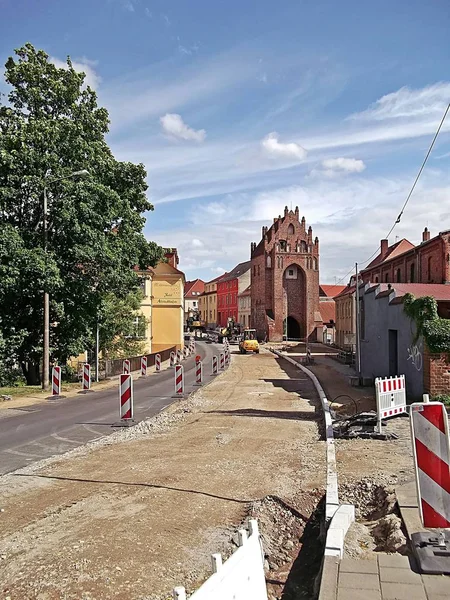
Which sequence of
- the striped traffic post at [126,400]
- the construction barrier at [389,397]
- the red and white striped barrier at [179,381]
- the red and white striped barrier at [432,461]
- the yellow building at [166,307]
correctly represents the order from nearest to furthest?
the red and white striped barrier at [432,461]
the construction barrier at [389,397]
the striped traffic post at [126,400]
the red and white striped barrier at [179,381]
the yellow building at [166,307]

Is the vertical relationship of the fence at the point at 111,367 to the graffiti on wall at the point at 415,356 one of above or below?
below

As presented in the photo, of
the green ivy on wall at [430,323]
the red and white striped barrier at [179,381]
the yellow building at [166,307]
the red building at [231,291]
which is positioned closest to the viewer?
the green ivy on wall at [430,323]

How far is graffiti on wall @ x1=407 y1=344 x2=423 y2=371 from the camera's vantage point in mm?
17625

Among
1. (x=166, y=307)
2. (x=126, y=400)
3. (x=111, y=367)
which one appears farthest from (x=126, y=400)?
(x=166, y=307)

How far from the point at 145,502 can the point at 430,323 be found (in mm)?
12388

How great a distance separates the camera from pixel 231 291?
107375 mm

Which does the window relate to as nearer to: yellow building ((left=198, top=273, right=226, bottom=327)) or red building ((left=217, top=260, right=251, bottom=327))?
red building ((left=217, top=260, right=251, bottom=327))

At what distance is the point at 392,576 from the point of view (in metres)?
4.64

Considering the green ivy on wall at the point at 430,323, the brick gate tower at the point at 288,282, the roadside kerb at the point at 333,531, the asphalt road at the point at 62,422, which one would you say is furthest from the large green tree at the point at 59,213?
the brick gate tower at the point at 288,282

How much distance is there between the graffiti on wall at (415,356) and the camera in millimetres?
17625

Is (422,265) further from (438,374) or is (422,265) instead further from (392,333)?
(438,374)

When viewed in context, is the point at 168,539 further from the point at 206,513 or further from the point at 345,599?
the point at 345,599

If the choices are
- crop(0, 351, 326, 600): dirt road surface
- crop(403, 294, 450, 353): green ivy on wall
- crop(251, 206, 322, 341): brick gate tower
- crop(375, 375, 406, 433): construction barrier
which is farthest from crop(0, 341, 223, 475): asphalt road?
crop(251, 206, 322, 341): brick gate tower

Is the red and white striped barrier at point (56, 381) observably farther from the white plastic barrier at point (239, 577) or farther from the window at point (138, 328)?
the white plastic barrier at point (239, 577)
